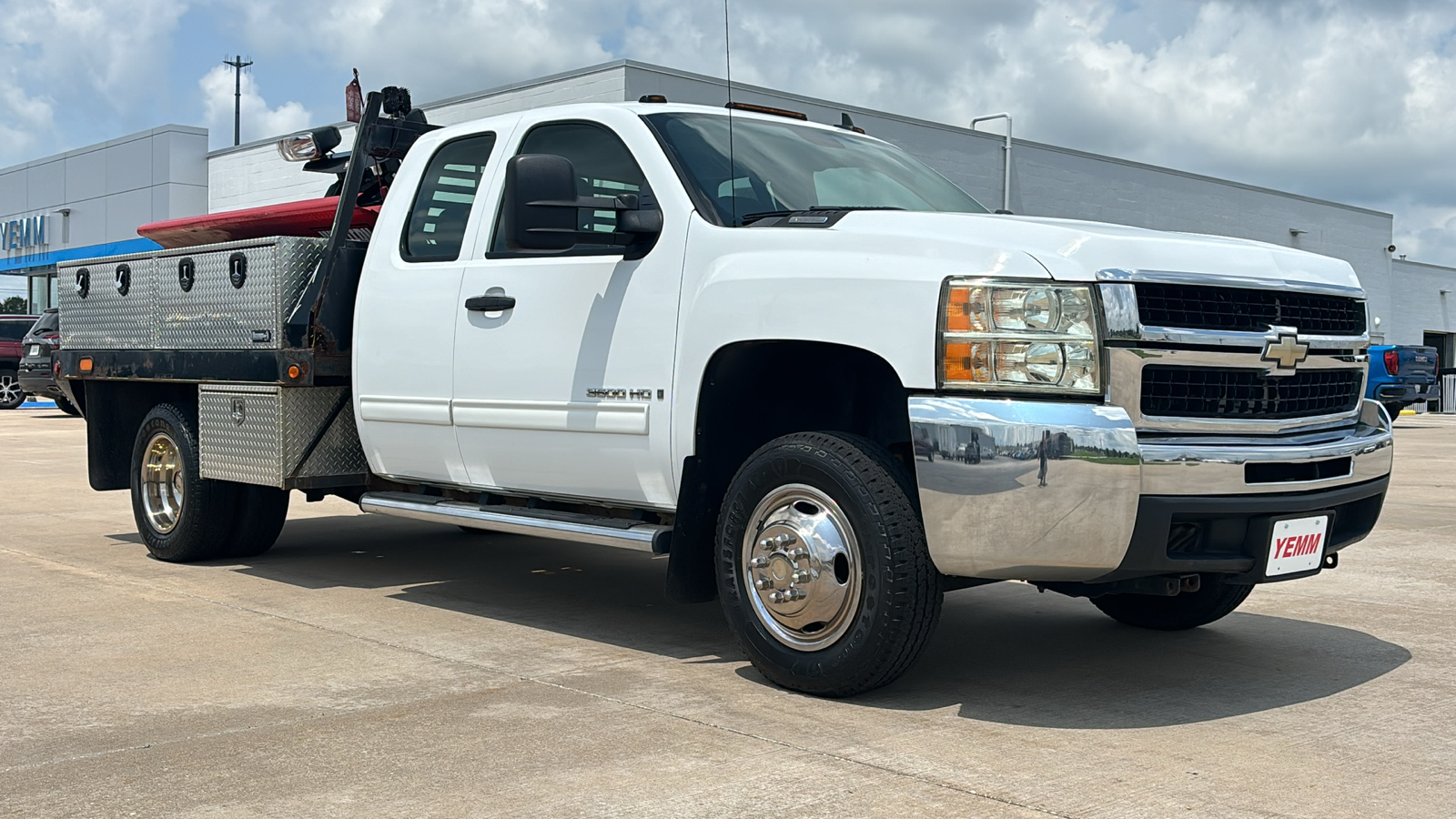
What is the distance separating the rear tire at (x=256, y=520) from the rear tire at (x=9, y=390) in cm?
2176

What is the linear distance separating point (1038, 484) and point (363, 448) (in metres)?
3.51

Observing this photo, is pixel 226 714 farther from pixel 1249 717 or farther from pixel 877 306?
pixel 1249 717

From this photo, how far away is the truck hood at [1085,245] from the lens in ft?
14.0

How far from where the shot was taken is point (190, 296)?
732 centimetres

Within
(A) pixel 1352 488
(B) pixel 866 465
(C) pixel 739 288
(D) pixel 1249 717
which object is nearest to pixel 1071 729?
(D) pixel 1249 717

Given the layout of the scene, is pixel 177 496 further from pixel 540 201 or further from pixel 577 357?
pixel 540 201

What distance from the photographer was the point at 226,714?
446cm

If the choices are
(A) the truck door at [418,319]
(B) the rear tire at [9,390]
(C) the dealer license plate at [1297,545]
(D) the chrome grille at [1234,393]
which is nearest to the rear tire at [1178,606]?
(C) the dealer license plate at [1297,545]

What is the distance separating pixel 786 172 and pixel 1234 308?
1755mm

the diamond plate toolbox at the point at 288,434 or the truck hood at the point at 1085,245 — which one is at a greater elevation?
the truck hood at the point at 1085,245

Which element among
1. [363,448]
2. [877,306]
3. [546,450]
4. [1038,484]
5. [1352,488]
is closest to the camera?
[1038,484]

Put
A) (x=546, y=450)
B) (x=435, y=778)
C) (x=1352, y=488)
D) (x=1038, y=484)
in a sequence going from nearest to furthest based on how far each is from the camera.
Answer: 1. (x=435, y=778)
2. (x=1038, y=484)
3. (x=1352, y=488)
4. (x=546, y=450)

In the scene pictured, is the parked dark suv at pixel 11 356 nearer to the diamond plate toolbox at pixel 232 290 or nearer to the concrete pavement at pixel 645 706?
the diamond plate toolbox at pixel 232 290

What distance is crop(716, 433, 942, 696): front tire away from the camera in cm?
441
